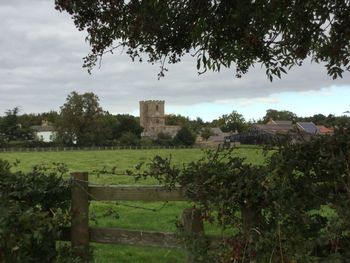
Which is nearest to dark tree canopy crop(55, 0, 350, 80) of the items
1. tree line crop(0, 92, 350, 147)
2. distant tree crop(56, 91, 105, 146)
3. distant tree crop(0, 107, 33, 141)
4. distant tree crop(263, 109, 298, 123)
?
distant tree crop(263, 109, 298, 123)

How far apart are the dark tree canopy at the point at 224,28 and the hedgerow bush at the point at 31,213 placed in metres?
2.07

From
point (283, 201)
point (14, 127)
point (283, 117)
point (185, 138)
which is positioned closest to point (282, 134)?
point (283, 201)

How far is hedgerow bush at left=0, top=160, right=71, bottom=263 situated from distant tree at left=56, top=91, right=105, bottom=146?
382 ft

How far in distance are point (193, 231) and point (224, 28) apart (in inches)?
92.6

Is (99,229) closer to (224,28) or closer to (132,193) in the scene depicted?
(132,193)

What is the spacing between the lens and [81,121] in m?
121

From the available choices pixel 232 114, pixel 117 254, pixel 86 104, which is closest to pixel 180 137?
pixel 232 114

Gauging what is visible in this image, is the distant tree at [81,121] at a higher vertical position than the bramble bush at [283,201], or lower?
higher

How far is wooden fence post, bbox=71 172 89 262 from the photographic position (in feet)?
19.2

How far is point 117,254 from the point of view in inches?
346

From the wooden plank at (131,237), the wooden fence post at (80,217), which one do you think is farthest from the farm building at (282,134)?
the wooden fence post at (80,217)

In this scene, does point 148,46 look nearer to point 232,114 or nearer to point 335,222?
→ point 335,222

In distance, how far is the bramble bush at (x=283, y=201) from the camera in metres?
4.14

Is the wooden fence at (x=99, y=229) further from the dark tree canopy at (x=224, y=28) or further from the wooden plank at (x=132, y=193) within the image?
the dark tree canopy at (x=224, y=28)
